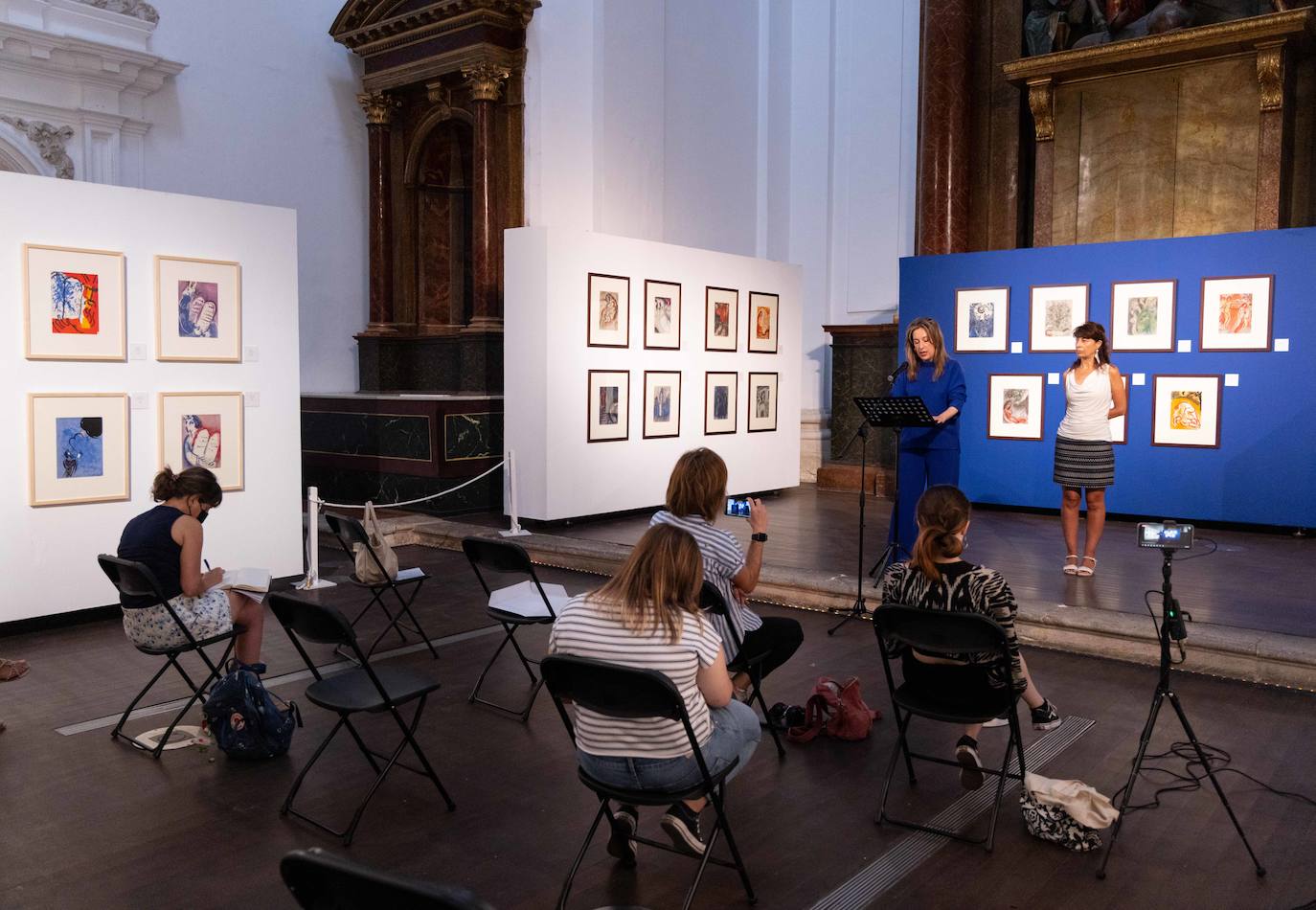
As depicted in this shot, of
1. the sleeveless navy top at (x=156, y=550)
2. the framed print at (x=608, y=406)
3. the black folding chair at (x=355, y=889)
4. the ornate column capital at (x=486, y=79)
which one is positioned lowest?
the black folding chair at (x=355, y=889)

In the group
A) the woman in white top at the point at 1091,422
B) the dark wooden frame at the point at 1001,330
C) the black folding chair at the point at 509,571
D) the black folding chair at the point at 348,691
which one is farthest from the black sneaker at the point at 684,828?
the dark wooden frame at the point at 1001,330

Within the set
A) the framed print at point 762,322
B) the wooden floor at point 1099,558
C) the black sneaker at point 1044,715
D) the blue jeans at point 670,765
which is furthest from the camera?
the framed print at point 762,322

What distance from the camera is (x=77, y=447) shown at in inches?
271

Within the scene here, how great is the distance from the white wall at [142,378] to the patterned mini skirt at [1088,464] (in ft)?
18.2

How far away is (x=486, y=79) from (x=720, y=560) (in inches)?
360

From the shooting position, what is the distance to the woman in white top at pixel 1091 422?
23.3ft

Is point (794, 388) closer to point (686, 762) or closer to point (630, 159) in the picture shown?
point (630, 159)

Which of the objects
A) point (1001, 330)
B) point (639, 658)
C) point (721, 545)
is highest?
point (1001, 330)

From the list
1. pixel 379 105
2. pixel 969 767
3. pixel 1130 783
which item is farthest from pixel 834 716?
pixel 379 105

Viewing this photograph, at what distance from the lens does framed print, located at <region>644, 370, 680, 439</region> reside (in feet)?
34.9

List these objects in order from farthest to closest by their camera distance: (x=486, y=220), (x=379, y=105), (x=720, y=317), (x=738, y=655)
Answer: (x=379, y=105) → (x=486, y=220) → (x=720, y=317) → (x=738, y=655)

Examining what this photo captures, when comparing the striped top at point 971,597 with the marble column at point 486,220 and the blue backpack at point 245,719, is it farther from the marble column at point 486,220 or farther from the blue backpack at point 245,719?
the marble column at point 486,220

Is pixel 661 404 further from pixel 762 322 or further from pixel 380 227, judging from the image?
pixel 380 227

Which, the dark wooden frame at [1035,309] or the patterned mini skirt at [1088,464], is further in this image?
the dark wooden frame at [1035,309]
